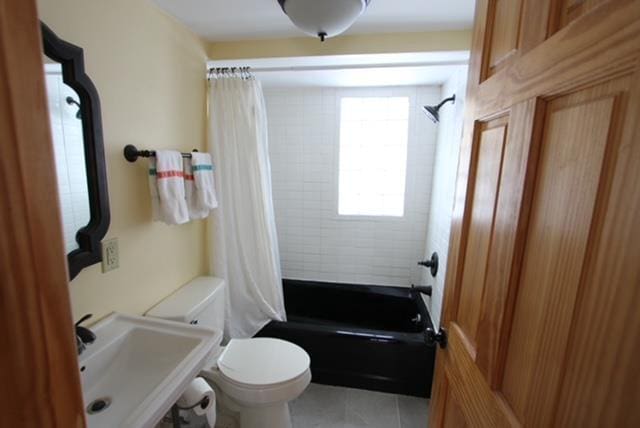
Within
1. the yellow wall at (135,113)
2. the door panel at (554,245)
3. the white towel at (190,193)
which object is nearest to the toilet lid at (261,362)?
the yellow wall at (135,113)

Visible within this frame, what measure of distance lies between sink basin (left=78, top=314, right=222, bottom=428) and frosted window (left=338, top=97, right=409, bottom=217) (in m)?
1.93

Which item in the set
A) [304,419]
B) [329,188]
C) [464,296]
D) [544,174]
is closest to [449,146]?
[329,188]

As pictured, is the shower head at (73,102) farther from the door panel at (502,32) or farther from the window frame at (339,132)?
the window frame at (339,132)

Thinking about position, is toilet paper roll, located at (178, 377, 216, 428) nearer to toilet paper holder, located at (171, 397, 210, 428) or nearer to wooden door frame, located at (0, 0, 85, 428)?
toilet paper holder, located at (171, 397, 210, 428)

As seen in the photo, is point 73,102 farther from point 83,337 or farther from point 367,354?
point 367,354

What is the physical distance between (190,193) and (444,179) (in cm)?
175

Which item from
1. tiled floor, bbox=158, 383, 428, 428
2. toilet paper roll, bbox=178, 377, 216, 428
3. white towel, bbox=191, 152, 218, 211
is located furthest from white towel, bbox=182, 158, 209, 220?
tiled floor, bbox=158, 383, 428, 428

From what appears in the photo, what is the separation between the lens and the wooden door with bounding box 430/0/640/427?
37 cm

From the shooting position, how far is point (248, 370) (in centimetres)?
149

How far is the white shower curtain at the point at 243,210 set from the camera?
1.86 metres

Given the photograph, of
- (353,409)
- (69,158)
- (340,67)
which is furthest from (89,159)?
(353,409)

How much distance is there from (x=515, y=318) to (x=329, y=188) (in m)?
2.30

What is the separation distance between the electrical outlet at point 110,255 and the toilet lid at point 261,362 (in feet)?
2.38

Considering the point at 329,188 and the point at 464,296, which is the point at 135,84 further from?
the point at 329,188
